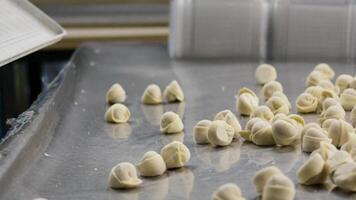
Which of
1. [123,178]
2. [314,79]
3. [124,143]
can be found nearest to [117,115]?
[124,143]

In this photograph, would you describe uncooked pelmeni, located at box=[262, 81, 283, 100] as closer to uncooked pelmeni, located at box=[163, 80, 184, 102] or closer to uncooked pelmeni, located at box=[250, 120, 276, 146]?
uncooked pelmeni, located at box=[163, 80, 184, 102]

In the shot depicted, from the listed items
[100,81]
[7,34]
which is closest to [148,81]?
[100,81]

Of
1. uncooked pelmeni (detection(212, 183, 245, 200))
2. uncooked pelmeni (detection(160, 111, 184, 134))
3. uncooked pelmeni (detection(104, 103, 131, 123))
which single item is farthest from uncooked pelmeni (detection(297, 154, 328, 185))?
uncooked pelmeni (detection(104, 103, 131, 123))

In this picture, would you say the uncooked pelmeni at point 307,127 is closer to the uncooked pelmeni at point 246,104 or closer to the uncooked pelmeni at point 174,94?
the uncooked pelmeni at point 246,104

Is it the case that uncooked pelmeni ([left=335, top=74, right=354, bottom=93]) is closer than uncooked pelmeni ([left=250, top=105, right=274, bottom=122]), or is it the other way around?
uncooked pelmeni ([left=250, top=105, right=274, bottom=122])

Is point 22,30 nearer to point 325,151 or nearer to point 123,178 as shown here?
point 123,178

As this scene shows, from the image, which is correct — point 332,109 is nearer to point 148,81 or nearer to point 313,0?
point 148,81
